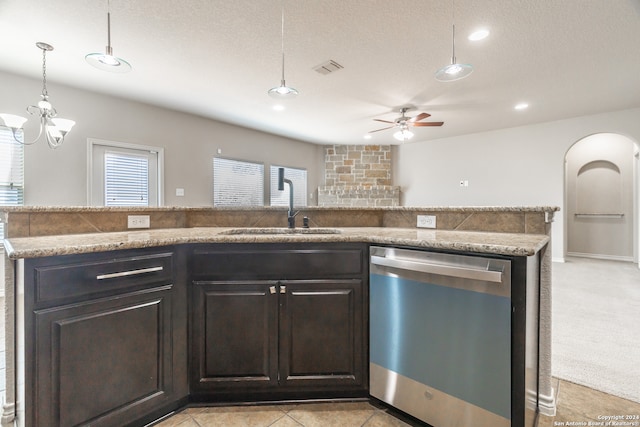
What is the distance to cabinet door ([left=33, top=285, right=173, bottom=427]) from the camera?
41.8 inches

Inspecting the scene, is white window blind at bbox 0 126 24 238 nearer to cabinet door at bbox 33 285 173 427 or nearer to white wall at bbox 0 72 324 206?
white wall at bbox 0 72 324 206

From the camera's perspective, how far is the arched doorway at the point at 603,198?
18.0 feet

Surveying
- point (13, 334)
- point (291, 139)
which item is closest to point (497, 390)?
point (13, 334)

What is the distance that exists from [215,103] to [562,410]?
194 inches

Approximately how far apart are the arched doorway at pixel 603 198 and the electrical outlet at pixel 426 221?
5.39 m

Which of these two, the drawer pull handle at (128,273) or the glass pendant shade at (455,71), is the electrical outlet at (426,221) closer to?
the glass pendant shade at (455,71)

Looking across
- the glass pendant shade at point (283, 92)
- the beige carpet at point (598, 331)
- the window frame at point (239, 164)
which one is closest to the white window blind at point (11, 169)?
the window frame at point (239, 164)

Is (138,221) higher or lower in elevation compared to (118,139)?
lower

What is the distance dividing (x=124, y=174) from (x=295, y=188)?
3499mm

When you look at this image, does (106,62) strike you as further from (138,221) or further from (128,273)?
(128,273)

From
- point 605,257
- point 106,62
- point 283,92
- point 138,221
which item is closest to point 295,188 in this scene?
point 283,92

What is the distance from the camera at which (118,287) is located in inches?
47.6

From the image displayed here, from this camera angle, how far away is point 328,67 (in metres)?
3.26

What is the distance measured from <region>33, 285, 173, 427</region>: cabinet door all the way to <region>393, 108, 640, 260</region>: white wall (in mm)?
6384
